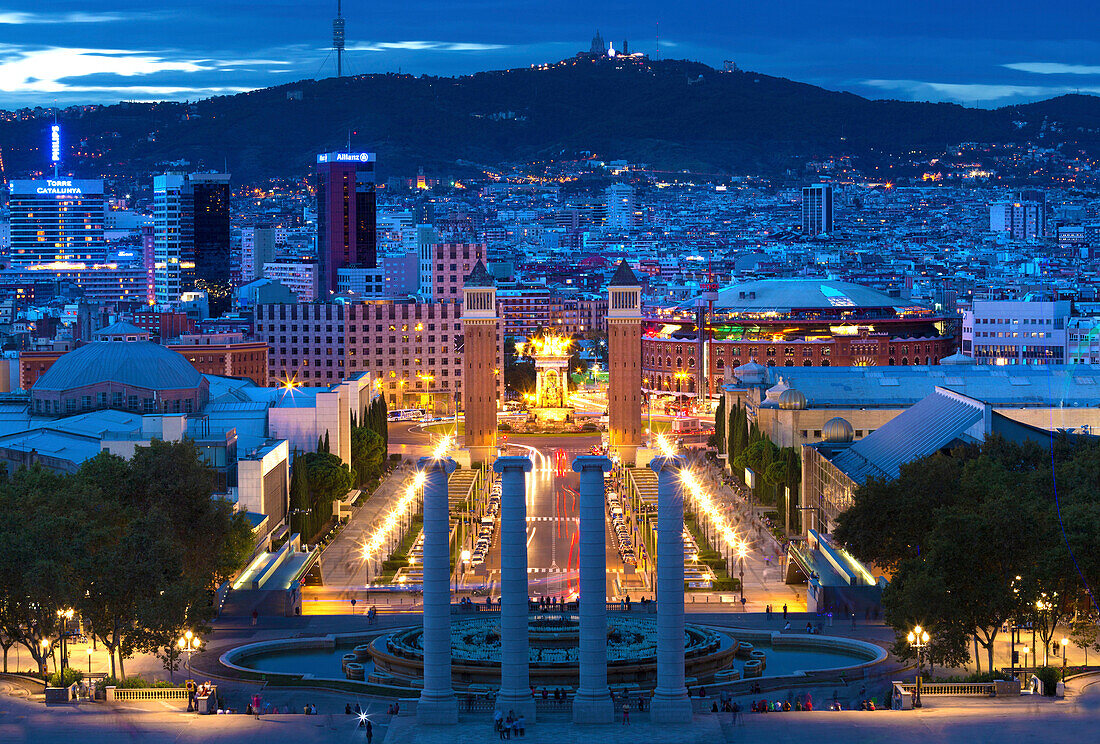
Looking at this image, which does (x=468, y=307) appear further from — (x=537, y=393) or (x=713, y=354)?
(x=713, y=354)

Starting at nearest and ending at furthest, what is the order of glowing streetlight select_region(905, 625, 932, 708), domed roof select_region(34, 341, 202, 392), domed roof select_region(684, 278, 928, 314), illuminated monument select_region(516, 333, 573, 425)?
glowing streetlight select_region(905, 625, 932, 708) → domed roof select_region(34, 341, 202, 392) → illuminated monument select_region(516, 333, 573, 425) → domed roof select_region(684, 278, 928, 314)

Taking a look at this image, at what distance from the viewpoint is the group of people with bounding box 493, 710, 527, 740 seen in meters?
50.1

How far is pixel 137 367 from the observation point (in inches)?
A: 4109

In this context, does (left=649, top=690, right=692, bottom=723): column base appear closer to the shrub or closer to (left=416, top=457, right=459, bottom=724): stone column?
(left=416, top=457, right=459, bottom=724): stone column

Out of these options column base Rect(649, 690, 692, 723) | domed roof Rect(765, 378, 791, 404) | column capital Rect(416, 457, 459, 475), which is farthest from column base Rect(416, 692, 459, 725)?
domed roof Rect(765, 378, 791, 404)

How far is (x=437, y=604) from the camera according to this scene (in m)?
51.0

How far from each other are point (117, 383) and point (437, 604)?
184 feet

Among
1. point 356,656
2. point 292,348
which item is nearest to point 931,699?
point 356,656

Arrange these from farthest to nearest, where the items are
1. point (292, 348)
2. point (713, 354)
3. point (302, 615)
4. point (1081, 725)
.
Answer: point (713, 354) → point (292, 348) → point (302, 615) → point (1081, 725)

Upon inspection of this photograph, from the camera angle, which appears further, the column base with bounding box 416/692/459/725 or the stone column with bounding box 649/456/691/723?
the column base with bounding box 416/692/459/725

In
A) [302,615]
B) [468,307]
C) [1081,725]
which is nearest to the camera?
[1081,725]

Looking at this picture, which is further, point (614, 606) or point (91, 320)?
point (91, 320)

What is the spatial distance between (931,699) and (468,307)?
277 feet

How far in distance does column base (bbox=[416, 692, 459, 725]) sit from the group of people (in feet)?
4.59
